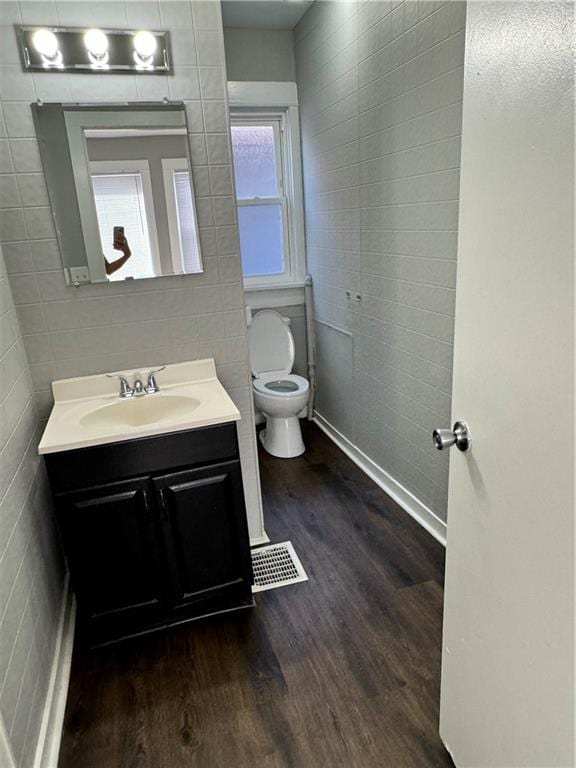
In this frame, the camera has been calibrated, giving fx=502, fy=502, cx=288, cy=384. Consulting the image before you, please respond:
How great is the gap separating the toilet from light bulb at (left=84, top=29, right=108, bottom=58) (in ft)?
5.71

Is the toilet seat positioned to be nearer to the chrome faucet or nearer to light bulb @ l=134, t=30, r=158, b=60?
the chrome faucet

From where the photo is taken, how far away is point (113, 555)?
1725mm

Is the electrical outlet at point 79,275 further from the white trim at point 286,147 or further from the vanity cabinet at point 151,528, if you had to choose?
the white trim at point 286,147

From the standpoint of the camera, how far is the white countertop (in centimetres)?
166

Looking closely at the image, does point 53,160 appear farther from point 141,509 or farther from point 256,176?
point 256,176

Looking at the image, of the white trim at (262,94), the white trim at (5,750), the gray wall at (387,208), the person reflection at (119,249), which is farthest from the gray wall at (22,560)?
the white trim at (262,94)

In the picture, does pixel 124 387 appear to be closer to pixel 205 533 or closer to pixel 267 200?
pixel 205 533

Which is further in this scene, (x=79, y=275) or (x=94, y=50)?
(x=79, y=275)

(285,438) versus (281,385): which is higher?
(281,385)

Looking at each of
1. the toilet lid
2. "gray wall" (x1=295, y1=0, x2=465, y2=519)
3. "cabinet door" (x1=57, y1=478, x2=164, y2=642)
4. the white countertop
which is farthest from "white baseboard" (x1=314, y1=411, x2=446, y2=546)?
"cabinet door" (x1=57, y1=478, x2=164, y2=642)

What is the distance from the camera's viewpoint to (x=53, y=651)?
1.66m

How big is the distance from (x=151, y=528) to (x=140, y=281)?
935 mm

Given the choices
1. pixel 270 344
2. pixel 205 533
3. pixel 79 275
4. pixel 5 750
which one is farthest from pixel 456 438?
pixel 270 344

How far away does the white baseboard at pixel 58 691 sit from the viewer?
4.57ft
